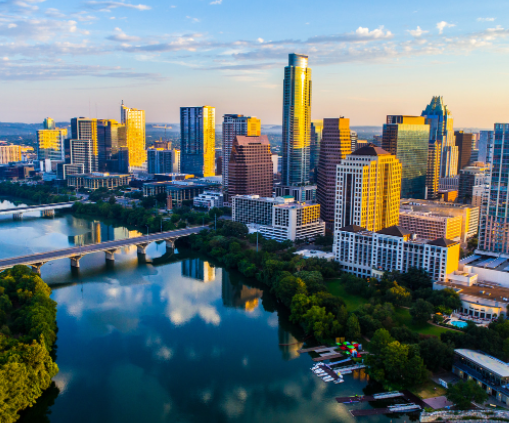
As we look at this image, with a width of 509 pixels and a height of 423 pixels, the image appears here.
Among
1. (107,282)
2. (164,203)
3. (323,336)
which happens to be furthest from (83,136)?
(323,336)

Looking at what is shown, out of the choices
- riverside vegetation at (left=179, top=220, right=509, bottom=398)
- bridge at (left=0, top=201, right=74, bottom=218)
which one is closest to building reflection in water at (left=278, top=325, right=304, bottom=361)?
riverside vegetation at (left=179, top=220, right=509, bottom=398)

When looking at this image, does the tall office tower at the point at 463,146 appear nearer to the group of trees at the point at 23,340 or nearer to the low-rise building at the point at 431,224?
the low-rise building at the point at 431,224

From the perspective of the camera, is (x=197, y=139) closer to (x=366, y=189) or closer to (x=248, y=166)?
(x=248, y=166)

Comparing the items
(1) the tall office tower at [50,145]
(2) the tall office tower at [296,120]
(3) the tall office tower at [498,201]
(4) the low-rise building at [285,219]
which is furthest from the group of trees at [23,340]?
(1) the tall office tower at [50,145]

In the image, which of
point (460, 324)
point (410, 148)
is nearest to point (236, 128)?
point (410, 148)

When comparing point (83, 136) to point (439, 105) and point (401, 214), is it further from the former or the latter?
point (401, 214)

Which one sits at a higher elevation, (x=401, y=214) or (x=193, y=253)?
(x=401, y=214)
